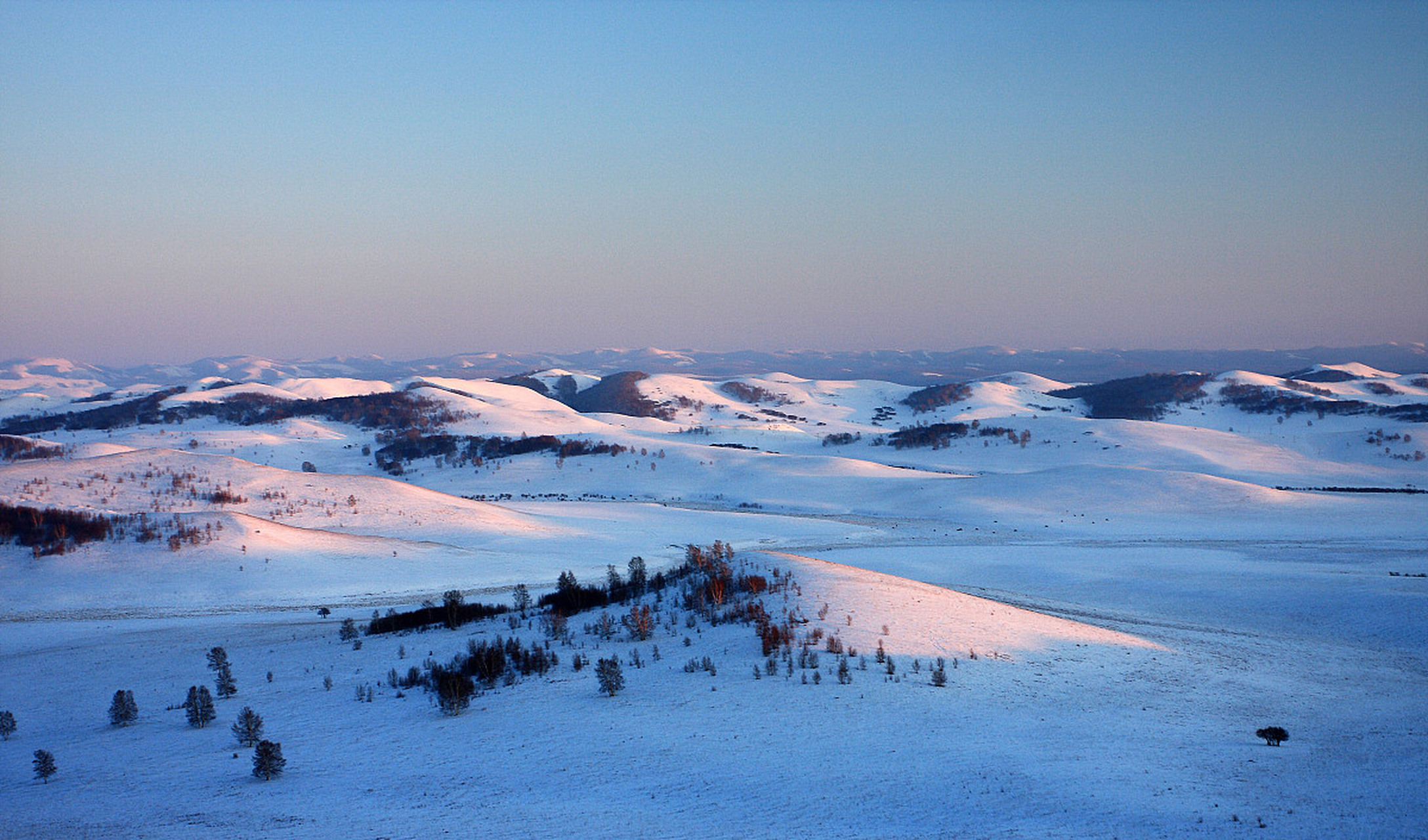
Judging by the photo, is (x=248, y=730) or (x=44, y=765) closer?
(x=44, y=765)

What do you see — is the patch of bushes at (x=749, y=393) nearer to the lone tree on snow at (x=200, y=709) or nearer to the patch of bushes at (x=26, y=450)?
the patch of bushes at (x=26, y=450)

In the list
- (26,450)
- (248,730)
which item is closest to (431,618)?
(248,730)

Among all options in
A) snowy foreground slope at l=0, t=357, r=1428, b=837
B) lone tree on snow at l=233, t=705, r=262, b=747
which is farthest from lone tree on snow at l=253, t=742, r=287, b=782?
lone tree on snow at l=233, t=705, r=262, b=747

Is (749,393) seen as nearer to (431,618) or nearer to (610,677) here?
(431,618)

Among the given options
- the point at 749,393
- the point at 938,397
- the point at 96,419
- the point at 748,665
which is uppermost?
the point at 749,393

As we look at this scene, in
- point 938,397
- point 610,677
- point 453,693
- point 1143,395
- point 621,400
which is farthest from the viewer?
point 938,397

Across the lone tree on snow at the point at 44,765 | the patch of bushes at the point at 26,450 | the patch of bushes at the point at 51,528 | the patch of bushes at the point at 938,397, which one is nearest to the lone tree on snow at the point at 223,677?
the lone tree on snow at the point at 44,765
